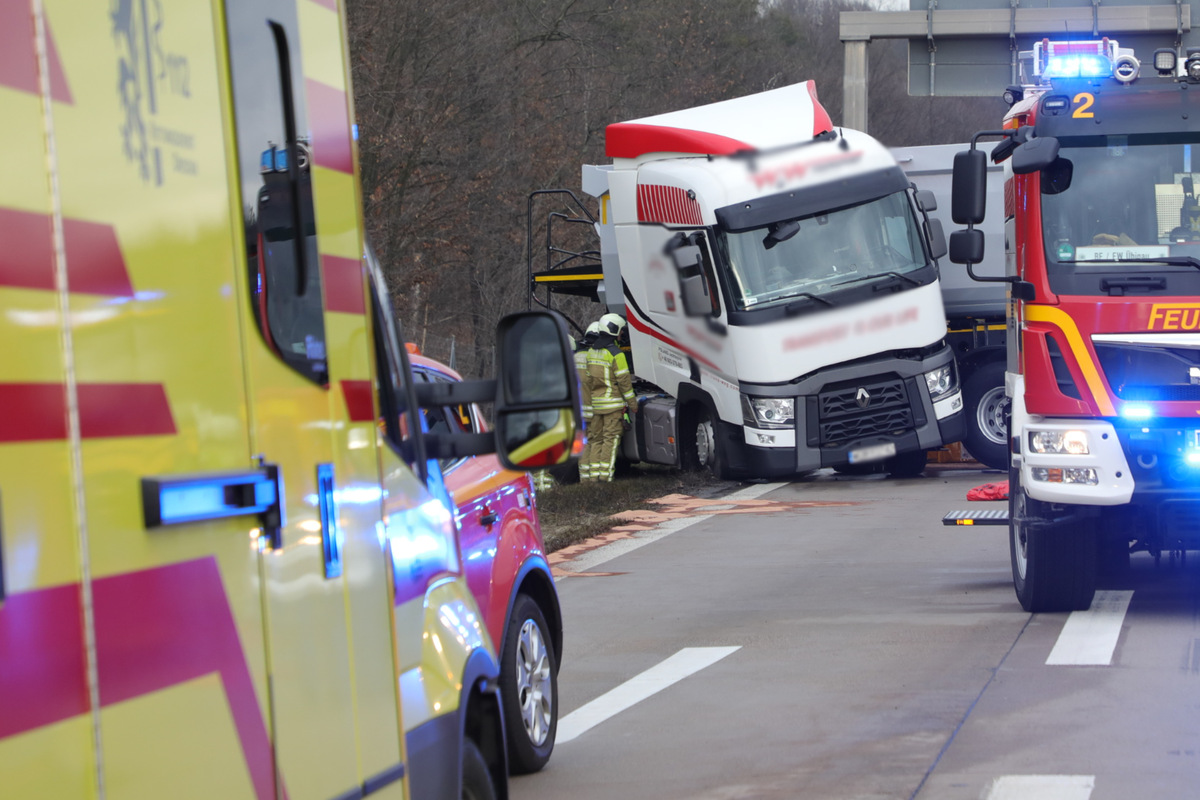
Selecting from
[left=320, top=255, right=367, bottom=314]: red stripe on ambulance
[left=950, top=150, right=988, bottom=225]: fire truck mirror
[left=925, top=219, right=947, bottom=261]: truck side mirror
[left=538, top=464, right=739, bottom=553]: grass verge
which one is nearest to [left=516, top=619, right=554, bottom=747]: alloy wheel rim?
[left=925, top=219, right=947, bottom=261]: truck side mirror

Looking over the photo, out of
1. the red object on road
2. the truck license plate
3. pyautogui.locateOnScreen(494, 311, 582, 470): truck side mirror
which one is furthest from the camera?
the red object on road

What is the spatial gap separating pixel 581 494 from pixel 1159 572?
26.9 ft

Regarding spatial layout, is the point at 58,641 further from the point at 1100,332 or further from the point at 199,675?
the point at 1100,332

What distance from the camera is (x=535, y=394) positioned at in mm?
3436

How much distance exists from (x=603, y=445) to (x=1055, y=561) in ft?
36.6

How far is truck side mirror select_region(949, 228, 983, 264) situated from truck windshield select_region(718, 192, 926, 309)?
6.29 ft

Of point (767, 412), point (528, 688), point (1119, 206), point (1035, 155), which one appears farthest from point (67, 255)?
point (1119, 206)

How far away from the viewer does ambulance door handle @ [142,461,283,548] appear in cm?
226

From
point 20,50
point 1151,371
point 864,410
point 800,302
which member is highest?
point 20,50

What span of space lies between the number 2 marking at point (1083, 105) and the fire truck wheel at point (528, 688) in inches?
187

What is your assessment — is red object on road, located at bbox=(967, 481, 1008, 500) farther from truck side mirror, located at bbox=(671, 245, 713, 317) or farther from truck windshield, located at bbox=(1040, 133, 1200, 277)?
truck side mirror, located at bbox=(671, 245, 713, 317)

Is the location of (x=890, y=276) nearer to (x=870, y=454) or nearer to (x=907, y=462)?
(x=870, y=454)

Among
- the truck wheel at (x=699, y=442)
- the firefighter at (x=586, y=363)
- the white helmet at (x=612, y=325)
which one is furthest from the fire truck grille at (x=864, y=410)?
the white helmet at (x=612, y=325)

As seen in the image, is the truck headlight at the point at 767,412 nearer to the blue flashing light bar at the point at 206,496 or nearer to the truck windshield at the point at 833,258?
the truck windshield at the point at 833,258
